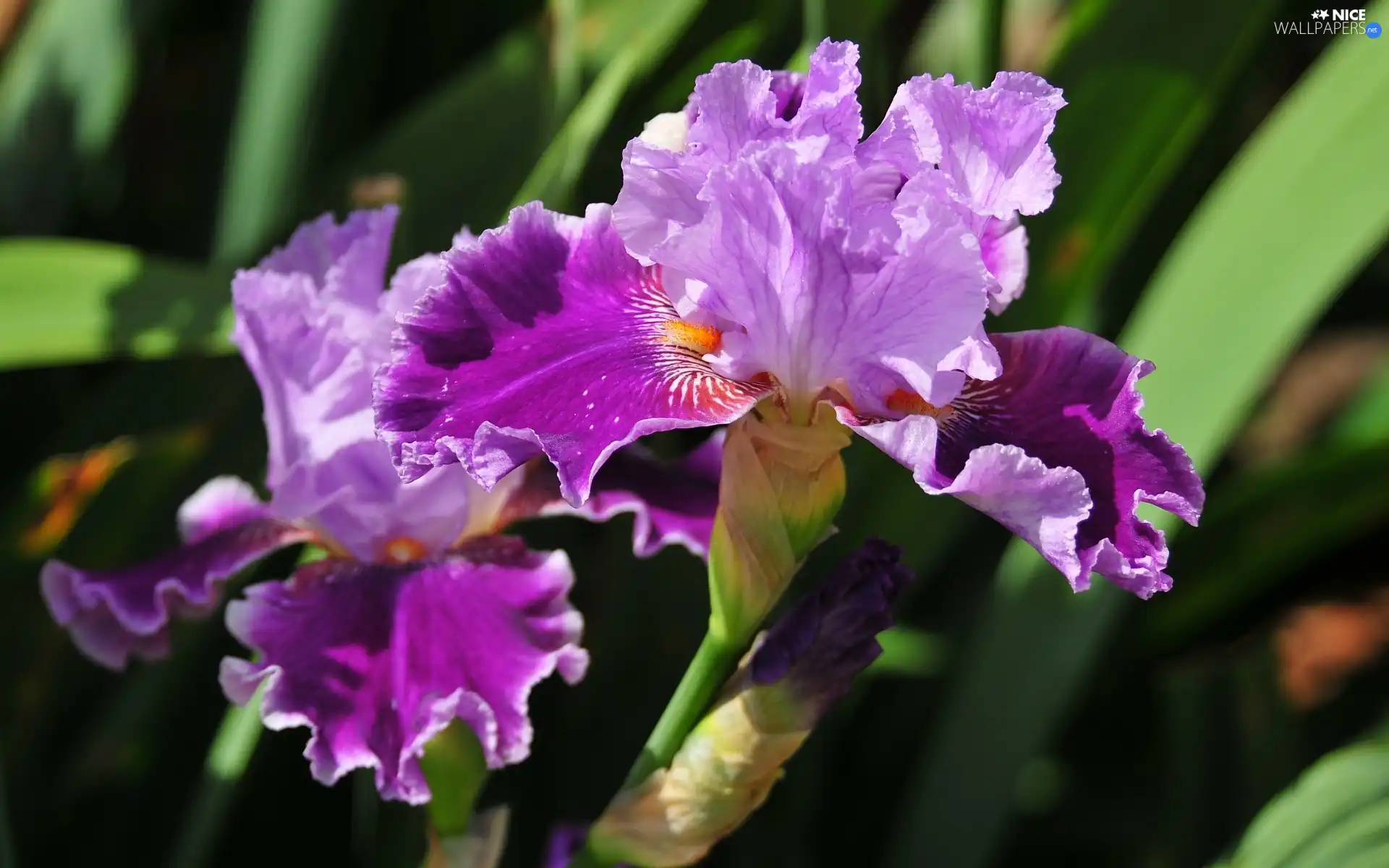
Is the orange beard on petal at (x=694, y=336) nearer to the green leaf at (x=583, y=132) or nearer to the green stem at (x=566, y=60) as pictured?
the green leaf at (x=583, y=132)

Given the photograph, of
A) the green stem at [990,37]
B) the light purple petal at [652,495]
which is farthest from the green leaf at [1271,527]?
the light purple petal at [652,495]

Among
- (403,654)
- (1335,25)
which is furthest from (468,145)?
(1335,25)

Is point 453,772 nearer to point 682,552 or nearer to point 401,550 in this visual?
point 401,550

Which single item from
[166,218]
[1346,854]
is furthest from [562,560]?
[166,218]

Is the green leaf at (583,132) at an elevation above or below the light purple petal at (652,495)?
above

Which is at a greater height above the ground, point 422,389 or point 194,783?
point 422,389

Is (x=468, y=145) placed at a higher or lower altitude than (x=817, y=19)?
lower

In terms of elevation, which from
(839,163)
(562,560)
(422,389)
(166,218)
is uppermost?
A: (839,163)

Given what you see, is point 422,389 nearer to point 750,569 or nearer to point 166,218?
point 750,569
